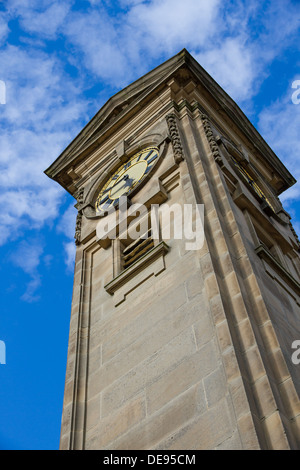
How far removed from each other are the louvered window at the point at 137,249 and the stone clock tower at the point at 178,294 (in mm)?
42

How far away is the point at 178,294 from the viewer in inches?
540

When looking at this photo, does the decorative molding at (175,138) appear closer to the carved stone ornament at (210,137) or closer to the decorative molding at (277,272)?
the carved stone ornament at (210,137)

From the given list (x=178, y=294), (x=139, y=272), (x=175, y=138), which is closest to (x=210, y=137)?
(x=175, y=138)

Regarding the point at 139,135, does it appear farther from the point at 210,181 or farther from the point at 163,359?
the point at 163,359

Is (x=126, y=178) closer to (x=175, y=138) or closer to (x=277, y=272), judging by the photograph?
(x=175, y=138)

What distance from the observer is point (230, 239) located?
47.6 ft

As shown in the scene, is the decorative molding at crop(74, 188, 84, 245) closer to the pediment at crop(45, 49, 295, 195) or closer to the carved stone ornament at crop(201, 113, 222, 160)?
the pediment at crop(45, 49, 295, 195)

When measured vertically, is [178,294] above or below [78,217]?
below

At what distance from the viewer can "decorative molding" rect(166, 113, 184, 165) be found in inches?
730

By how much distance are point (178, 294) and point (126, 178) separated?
835 centimetres

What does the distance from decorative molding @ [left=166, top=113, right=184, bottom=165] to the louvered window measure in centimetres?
260
